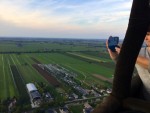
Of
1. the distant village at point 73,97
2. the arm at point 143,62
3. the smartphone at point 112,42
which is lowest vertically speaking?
the distant village at point 73,97

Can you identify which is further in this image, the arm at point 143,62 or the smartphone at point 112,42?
the smartphone at point 112,42

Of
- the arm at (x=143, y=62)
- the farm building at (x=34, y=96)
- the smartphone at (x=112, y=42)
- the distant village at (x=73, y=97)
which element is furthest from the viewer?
the farm building at (x=34, y=96)

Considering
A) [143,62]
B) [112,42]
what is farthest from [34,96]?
[143,62]

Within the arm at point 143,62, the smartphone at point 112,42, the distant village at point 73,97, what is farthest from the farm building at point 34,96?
the arm at point 143,62

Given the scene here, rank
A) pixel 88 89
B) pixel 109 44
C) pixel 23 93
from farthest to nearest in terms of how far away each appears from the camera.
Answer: pixel 88 89 → pixel 23 93 → pixel 109 44

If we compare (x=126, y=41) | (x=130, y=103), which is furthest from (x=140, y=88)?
(x=126, y=41)

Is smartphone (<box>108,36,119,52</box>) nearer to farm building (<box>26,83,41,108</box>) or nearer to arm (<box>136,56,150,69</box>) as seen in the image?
arm (<box>136,56,150,69</box>)

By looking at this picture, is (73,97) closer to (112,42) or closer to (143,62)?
(112,42)

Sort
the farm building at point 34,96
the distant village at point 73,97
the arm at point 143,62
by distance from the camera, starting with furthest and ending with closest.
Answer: the farm building at point 34,96
the distant village at point 73,97
the arm at point 143,62

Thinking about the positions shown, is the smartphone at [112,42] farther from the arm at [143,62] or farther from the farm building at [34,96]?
the farm building at [34,96]

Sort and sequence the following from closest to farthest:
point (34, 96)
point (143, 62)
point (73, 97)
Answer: point (143, 62), point (34, 96), point (73, 97)

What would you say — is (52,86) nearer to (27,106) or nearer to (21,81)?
(21,81)
